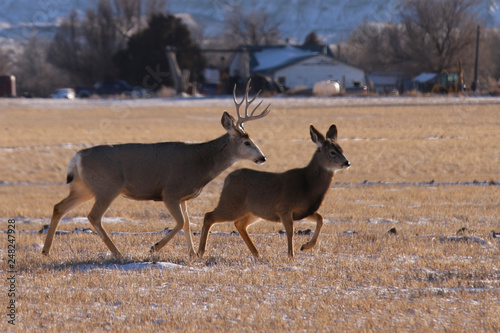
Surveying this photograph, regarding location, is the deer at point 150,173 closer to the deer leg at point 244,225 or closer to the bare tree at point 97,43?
the deer leg at point 244,225

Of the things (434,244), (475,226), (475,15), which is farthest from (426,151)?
(475,15)

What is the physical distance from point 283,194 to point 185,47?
7961 cm

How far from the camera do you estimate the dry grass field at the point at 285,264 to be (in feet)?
23.9

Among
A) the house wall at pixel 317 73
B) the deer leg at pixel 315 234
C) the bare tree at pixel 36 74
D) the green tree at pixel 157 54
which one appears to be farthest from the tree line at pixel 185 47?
the deer leg at pixel 315 234

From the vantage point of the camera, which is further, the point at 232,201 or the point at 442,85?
the point at 442,85

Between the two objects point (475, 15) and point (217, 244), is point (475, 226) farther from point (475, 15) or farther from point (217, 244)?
point (475, 15)

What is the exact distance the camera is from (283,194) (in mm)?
10406

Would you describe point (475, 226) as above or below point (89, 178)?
below

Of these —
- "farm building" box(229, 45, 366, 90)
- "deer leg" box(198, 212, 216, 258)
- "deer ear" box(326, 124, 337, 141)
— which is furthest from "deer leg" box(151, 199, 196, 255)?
"farm building" box(229, 45, 366, 90)

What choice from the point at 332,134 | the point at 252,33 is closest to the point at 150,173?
the point at 332,134

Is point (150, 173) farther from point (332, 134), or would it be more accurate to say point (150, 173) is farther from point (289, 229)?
point (332, 134)

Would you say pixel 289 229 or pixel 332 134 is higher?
pixel 332 134

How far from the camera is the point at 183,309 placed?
7.58 metres

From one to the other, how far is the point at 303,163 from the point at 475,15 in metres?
78.6
